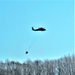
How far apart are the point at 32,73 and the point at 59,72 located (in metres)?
4.71

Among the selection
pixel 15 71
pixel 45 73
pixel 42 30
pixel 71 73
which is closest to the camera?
pixel 42 30

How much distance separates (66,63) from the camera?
1773 inches

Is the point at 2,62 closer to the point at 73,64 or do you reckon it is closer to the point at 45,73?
the point at 45,73

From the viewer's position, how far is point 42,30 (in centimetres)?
1364

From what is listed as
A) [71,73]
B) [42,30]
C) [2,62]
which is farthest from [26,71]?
[42,30]

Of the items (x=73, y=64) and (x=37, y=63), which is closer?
(x=73, y=64)

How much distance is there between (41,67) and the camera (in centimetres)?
4828

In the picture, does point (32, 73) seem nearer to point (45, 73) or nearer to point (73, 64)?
point (45, 73)

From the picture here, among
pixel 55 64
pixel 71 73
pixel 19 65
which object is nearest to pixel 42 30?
pixel 71 73

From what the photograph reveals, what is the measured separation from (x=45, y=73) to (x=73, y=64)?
5.39 meters

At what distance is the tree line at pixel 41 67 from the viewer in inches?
1754

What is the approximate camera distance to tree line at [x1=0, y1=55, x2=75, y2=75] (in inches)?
1754

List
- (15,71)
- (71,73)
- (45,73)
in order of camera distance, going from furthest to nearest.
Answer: (15,71)
(45,73)
(71,73)

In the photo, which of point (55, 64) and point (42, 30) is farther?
point (55, 64)
